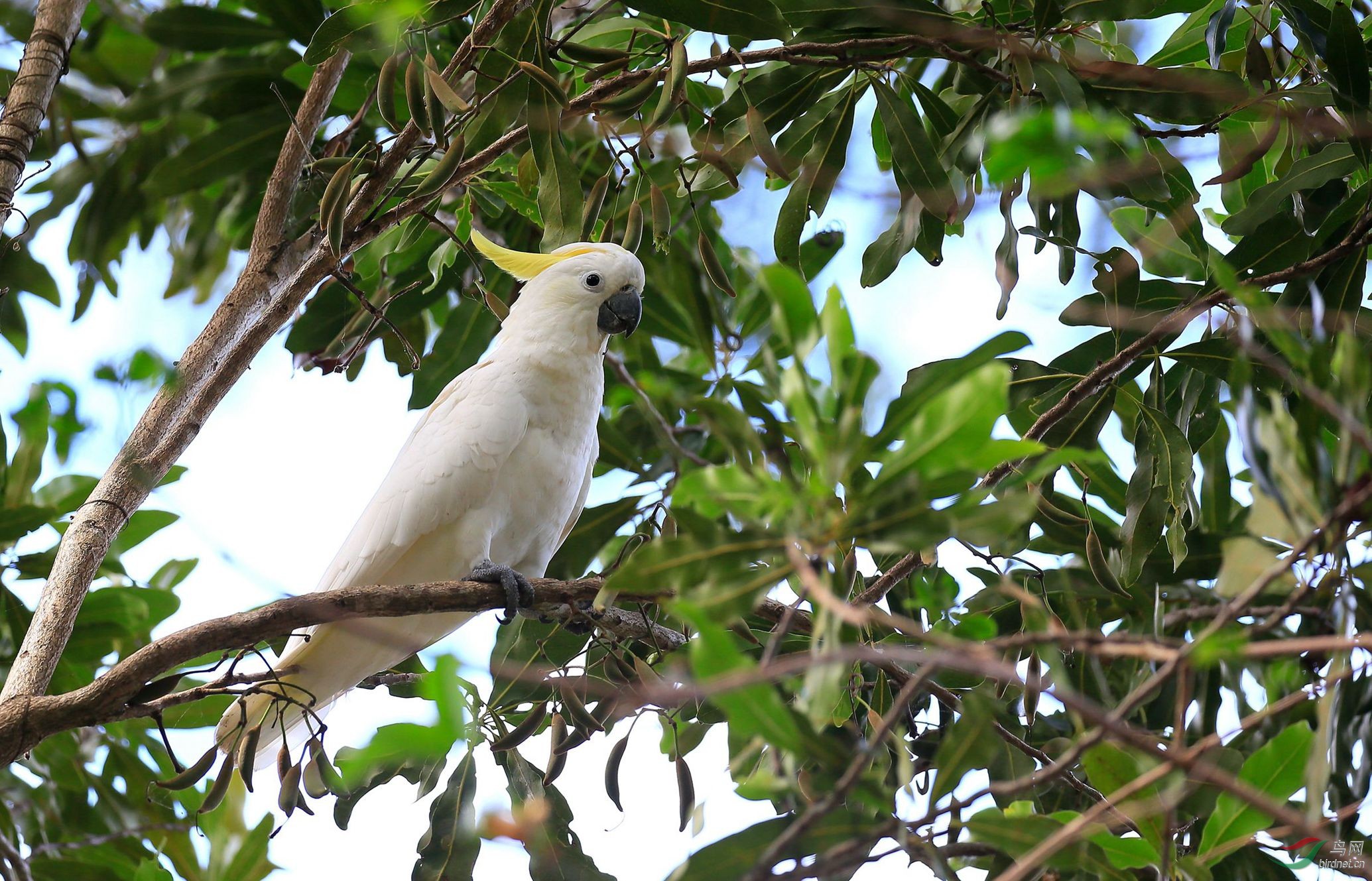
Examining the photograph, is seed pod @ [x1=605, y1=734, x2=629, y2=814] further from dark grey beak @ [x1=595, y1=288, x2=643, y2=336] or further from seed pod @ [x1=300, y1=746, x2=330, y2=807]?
dark grey beak @ [x1=595, y1=288, x2=643, y2=336]

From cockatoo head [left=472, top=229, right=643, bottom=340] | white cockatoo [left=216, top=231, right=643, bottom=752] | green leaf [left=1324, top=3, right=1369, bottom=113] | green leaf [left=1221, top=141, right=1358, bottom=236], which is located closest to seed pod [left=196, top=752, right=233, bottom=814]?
white cockatoo [left=216, top=231, right=643, bottom=752]

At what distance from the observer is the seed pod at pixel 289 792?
1719 millimetres

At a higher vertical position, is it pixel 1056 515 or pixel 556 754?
pixel 1056 515

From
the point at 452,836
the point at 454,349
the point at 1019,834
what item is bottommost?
the point at 1019,834

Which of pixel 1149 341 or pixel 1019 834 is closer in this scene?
pixel 1019 834

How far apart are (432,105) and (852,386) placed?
98 cm

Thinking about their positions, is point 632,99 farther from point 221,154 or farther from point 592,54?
point 221,154

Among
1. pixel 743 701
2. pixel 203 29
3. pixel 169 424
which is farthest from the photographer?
pixel 203 29

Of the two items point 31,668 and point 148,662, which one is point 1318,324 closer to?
point 148,662

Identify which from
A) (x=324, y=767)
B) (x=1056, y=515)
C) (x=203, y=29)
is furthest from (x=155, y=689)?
(x=203, y=29)

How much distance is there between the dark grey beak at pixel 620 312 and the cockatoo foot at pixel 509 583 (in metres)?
0.63

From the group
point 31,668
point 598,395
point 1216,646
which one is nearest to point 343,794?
point 31,668

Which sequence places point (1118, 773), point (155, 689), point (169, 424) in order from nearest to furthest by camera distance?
point (1118, 773)
point (155, 689)
point (169, 424)

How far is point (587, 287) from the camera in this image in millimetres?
2432
